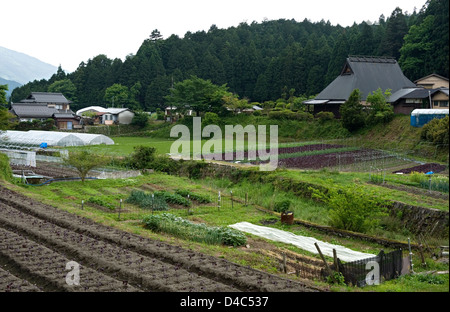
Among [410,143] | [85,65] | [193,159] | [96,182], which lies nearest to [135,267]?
[96,182]

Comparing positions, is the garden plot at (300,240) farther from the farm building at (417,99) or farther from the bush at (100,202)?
the farm building at (417,99)

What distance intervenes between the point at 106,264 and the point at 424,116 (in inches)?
900

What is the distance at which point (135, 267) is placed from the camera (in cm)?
892

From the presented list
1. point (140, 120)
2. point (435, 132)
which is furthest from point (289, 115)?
point (140, 120)

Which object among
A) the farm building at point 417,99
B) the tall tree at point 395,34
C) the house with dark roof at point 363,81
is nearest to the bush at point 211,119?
the house with dark roof at point 363,81

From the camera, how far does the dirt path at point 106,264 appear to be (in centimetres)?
791

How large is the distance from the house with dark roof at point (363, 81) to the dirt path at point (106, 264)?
27.4 metres

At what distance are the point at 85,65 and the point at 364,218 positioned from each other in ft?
210

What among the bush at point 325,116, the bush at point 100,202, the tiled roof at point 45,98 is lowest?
the bush at point 100,202

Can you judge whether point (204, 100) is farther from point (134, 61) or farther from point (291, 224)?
point (291, 224)

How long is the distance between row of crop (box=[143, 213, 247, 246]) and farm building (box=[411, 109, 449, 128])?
18.2 meters

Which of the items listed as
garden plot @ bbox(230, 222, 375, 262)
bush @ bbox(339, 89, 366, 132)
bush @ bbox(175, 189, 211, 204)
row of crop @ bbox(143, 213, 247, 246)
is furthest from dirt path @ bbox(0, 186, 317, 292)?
bush @ bbox(339, 89, 366, 132)

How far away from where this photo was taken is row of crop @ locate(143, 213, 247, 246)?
472 inches

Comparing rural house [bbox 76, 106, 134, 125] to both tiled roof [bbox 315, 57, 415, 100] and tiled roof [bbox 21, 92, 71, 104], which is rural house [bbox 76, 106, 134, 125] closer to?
tiled roof [bbox 21, 92, 71, 104]
